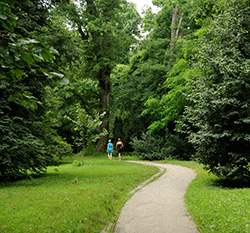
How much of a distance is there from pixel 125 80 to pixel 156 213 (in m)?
29.1

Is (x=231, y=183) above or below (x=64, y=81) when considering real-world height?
below

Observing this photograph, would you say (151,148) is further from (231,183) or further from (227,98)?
(227,98)

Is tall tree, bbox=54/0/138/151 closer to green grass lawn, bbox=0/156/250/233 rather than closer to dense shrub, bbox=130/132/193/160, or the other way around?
dense shrub, bbox=130/132/193/160

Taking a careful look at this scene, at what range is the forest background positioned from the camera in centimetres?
1159

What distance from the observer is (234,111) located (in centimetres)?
1191

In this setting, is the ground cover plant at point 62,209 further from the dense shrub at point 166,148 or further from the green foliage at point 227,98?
the dense shrub at point 166,148

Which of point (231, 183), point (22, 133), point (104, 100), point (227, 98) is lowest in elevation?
point (231, 183)

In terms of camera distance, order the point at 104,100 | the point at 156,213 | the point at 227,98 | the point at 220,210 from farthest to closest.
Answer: the point at 104,100 → the point at 227,98 → the point at 156,213 → the point at 220,210

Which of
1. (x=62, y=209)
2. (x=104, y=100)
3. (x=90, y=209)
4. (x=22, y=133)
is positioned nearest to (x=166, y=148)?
(x=104, y=100)

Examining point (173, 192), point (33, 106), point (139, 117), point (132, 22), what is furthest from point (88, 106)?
point (33, 106)

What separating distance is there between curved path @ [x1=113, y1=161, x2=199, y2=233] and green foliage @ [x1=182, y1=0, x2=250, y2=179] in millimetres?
2243

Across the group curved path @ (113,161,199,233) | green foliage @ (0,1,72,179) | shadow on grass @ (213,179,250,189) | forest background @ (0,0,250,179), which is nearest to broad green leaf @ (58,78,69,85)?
forest background @ (0,0,250,179)

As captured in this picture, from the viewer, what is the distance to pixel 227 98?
12.1 m

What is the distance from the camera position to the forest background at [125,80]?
11.6 m
